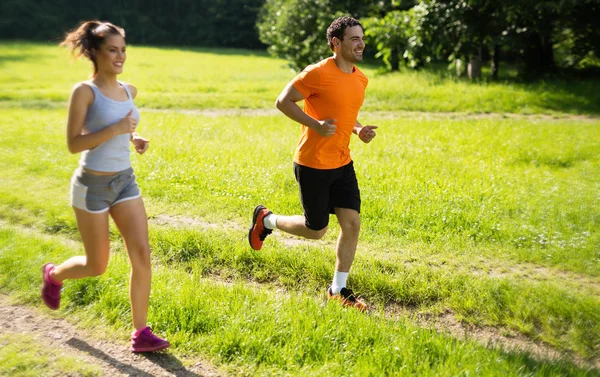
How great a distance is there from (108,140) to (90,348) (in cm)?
136

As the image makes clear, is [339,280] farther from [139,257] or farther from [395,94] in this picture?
[395,94]

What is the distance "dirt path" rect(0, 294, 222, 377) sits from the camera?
401 centimetres

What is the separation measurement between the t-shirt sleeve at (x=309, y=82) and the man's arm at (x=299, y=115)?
0.04m

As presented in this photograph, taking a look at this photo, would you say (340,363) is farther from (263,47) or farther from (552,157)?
(263,47)

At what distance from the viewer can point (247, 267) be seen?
5938 mm

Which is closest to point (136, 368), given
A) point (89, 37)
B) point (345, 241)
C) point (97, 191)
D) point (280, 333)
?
point (280, 333)

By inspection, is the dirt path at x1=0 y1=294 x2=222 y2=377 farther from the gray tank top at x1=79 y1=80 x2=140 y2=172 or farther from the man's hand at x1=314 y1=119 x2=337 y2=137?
the man's hand at x1=314 y1=119 x2=337 y2=137

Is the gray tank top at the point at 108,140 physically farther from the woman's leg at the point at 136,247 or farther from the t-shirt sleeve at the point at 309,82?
the t-shirt sleeve at the point at 309,82

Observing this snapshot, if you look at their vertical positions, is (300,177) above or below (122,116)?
below

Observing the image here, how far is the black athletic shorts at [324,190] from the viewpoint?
16.5 ft

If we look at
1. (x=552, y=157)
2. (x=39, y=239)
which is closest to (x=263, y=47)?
(x=552, y=157)

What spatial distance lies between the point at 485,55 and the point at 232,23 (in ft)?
102

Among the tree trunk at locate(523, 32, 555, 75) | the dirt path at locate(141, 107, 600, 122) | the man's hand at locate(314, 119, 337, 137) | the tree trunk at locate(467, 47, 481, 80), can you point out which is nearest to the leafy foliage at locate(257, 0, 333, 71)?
the tree trunk at locate(467, 47, 481, 80)

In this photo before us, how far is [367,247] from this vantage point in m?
6.43
